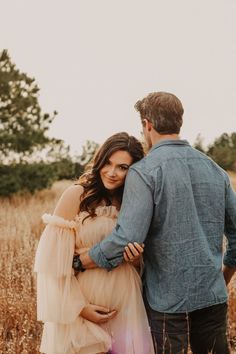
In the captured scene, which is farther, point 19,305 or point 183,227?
point 19,305

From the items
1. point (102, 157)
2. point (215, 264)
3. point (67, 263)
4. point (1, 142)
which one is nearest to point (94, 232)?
point (67, 263)

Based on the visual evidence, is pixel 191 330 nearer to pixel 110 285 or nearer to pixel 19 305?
pixel 110 285

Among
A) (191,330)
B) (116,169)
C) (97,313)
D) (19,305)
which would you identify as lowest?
(19,305)

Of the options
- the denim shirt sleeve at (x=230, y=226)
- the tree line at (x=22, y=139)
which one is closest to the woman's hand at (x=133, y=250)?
the denim shirt sleeve at (x=230, y=226)

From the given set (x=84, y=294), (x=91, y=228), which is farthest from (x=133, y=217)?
(x=84, y=294)

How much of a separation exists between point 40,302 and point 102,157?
0.94 metres

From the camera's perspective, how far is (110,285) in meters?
3.04

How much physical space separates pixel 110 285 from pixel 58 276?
31 centimetres

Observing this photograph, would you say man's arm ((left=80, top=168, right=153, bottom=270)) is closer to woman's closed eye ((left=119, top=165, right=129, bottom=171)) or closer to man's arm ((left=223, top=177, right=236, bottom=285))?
woman's closed eye ((left=119, top=165, right=129, bottom=171))

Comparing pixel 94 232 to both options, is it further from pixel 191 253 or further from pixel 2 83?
pixel 2 83

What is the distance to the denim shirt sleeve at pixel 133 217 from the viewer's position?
2664 millimetres

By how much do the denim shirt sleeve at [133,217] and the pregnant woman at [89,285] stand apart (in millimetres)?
324

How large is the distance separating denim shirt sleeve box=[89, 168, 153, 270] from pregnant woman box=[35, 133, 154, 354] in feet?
1.06

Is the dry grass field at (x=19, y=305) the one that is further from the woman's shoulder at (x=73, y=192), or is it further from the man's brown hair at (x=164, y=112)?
the man's brown hair at (x=164, y=112)
